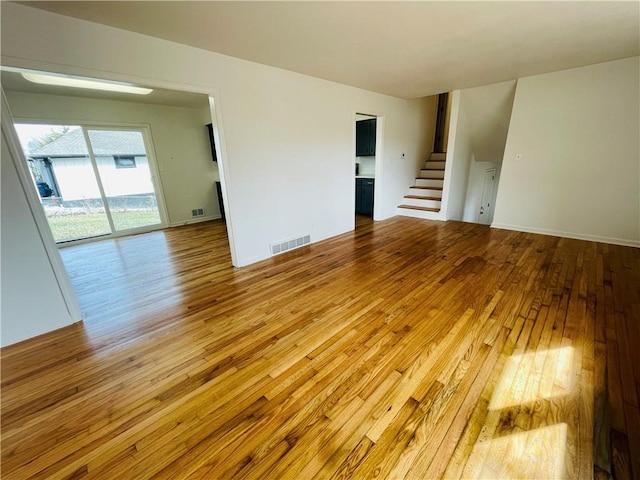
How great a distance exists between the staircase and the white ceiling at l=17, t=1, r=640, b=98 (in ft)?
8.81

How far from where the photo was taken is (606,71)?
3385 mm

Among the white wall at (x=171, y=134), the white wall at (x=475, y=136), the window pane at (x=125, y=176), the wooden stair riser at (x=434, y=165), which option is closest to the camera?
the white wall at (x=171, y=134)

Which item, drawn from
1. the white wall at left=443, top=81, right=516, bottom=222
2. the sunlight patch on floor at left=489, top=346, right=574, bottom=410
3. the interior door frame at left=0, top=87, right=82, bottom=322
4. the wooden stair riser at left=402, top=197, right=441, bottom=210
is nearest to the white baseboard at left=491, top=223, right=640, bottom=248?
the white wall at left=443, top=81, right=516, bottom=222

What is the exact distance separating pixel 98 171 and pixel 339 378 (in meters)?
5.69

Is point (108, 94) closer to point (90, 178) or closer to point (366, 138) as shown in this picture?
point (90, 178)

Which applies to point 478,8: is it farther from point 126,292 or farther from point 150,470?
point 126,292

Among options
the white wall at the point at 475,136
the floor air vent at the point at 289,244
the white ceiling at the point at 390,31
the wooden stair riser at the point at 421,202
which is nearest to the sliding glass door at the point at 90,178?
the floor air vent at the point at 289,244

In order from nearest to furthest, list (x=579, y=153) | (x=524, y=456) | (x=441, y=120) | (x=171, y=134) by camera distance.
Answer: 1. (x=524, y=456)
2. (x=579, y=153)
3. (x=171, y=134)
4. (x=441, y=120)

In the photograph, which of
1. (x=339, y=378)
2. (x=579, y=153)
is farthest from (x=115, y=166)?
(x=579, y=153)

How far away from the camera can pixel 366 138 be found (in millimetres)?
5496

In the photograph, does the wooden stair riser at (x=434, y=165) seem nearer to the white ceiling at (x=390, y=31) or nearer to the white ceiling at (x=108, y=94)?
the white ceiling at (x=390, y=31)

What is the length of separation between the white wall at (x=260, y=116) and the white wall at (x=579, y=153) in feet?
7.17

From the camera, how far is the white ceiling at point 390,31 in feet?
6.28

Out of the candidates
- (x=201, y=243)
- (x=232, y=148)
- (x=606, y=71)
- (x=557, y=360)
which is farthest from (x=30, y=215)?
(x=606, y=71)
